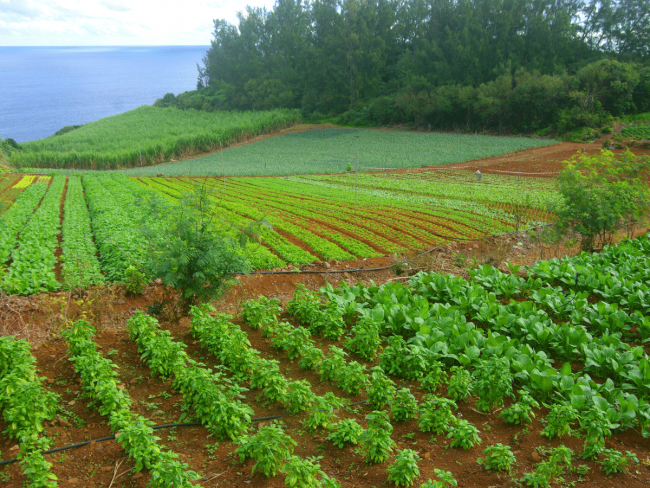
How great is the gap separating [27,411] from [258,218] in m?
12.4

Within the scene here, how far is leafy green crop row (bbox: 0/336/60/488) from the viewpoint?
162 inches

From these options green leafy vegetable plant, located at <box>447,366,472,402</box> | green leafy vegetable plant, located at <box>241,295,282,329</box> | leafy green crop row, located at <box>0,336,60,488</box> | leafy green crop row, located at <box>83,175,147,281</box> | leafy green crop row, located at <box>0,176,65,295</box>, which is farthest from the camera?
leafy green crop row, located at <box>83,175,147,281</box>

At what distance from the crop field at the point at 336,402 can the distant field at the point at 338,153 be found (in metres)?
30.1

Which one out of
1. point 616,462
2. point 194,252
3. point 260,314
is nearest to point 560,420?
point 616,462

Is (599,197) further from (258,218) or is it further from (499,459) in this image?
(258,218)

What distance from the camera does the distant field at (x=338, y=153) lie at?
40.5 metres

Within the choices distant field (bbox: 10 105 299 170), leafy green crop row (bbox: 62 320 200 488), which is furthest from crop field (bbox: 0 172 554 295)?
distant field (bbox: 10 105 299 170)

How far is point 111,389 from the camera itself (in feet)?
17.3

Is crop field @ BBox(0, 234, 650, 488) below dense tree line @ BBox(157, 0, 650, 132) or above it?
below

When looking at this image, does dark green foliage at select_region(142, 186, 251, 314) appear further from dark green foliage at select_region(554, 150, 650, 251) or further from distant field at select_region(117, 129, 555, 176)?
distant field at select_region(117, 129, 555, 176)

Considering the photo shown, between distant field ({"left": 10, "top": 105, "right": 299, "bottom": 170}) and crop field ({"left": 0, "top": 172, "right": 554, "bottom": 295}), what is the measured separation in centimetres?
2032

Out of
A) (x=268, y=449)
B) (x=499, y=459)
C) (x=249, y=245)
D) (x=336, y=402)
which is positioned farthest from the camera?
(x=249, y=245)

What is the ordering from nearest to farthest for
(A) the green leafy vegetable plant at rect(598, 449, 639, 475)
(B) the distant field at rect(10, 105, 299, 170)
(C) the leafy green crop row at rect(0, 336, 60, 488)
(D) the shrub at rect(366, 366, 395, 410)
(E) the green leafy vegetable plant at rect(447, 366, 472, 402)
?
(C) the leafy green crop row at rect(0, 336, 60, 488)
(A) the green leafy vegetable plant at rect(598, 449, 639, 475)
(D) the shrub at rect(366, 366, 395, 410)
(E) the green leafy vegetable plant at rect(447, 366, 472, 402)
(B) the distant field at rect(10, 105, 299, 170)

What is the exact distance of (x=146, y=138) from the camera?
59438 mm
